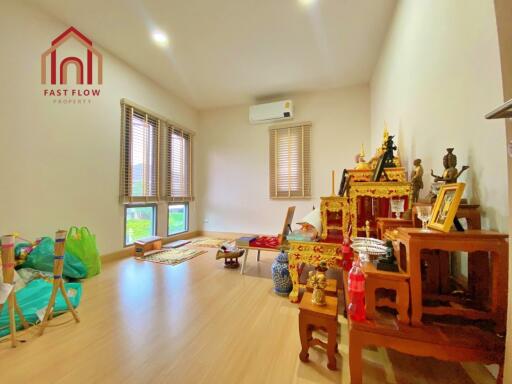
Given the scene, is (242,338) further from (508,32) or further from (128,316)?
(508,32)

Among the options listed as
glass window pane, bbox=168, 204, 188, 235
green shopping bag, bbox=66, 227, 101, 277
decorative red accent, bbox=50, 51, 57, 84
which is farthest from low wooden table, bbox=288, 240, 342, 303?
decorative red accent, bbox=50, 51, 57, 84

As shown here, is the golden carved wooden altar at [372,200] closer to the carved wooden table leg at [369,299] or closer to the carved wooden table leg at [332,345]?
the carved wooden table leg at [332,345]

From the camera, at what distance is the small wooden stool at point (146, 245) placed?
333 centimetres

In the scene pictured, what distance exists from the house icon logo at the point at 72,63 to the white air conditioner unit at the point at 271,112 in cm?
262

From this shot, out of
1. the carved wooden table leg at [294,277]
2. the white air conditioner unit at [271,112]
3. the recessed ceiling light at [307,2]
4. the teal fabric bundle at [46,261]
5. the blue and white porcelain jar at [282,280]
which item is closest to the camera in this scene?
the carved wooden table leg at [294,277]

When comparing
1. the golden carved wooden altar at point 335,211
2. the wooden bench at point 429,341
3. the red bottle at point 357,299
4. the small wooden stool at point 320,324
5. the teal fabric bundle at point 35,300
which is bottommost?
the teal fabric bundle at point 35,300

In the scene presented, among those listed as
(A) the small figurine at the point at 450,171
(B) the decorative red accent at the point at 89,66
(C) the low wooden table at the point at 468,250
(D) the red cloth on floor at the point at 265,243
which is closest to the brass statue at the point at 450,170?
(A) the small figurine at the point at 450,171

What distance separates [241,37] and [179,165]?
9.04 feet

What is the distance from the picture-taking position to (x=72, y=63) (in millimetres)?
2723

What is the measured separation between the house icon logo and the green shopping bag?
5.97 ft

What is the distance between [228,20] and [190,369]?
132 inches

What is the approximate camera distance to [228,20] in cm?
253

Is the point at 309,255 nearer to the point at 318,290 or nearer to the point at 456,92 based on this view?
the point at 318,290

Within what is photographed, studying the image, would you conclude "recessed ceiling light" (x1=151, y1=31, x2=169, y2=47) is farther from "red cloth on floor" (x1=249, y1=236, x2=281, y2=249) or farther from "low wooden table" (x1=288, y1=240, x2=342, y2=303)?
"low wooden table" (x1=288, y1=240, x2=342, y2=303)
